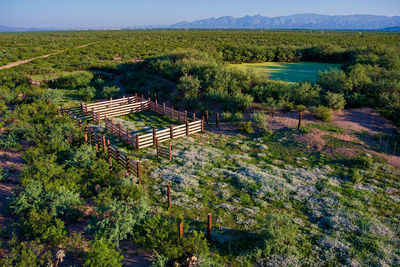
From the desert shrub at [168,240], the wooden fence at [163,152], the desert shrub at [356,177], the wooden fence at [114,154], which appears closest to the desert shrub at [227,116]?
the wooden fence at [163,152]

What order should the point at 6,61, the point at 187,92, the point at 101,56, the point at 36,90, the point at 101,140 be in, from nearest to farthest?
the point at 101,140 < the point at 187,92 < the point at 36,90 < the point at 6,61 < the point at 101,56

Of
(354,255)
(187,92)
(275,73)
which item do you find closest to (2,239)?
(354,255)

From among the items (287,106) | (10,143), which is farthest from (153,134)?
(287,106)

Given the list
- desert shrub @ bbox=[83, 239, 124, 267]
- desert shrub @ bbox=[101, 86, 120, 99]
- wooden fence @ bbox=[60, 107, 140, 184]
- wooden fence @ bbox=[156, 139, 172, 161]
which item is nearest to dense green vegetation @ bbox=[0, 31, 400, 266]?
desert shrub @ bbox=[83, 239, 124, 267]

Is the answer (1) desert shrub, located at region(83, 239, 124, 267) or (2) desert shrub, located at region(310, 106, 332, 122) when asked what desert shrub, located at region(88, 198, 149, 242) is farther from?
(2) desert shrub, located at region(310, 106, 332, 122)

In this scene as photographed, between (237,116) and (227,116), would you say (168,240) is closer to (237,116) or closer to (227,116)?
(237,116)

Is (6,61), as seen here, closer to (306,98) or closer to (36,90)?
(36,90)
